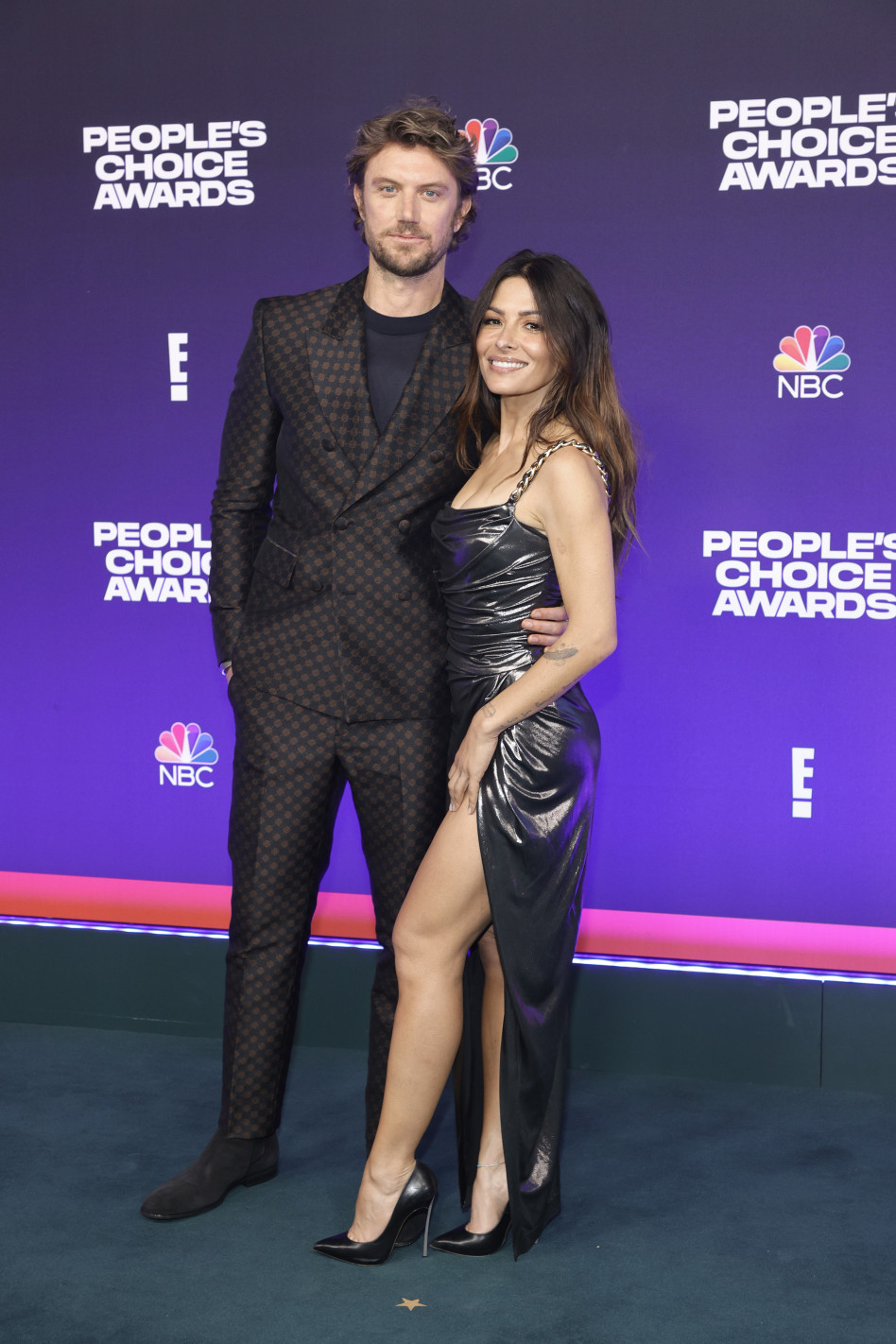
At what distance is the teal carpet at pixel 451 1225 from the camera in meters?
2.05

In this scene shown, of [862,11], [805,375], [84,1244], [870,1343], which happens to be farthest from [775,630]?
[84,1244]

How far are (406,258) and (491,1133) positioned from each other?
4.84 ft

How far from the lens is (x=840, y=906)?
3.12 m

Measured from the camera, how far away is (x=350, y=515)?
90.4 inches

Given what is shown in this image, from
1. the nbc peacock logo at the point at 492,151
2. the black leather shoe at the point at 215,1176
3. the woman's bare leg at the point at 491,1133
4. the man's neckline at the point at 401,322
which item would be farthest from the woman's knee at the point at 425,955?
the nbc peacock logo at the point at 492,151

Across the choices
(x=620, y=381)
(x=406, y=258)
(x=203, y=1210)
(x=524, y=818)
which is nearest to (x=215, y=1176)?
(x=203, y=1210)

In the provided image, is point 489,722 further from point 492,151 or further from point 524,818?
point 492,151

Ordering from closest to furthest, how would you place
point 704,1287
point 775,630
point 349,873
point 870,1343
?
point 870,1343, point 704,1287, point 775,630, point 349,873

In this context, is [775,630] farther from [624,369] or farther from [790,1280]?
[790,1280]

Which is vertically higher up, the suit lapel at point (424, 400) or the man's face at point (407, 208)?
the man's face at point (407, 208)

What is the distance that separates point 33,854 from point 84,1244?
54.6 inches

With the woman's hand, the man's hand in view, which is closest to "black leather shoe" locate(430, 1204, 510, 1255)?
the woman's hand

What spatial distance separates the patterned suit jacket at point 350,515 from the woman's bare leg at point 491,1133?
0.45m

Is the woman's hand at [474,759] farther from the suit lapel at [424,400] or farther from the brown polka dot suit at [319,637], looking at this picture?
the suit lapel at [424,400]
